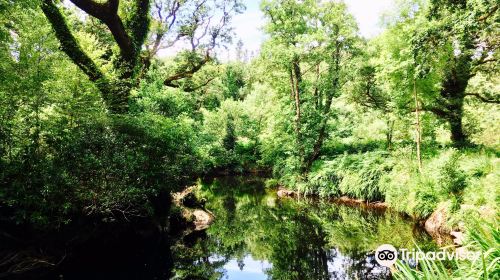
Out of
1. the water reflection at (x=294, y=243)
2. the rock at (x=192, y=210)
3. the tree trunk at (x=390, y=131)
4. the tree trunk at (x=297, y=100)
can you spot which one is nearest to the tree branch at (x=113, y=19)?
the rock at (x=192, y=210)

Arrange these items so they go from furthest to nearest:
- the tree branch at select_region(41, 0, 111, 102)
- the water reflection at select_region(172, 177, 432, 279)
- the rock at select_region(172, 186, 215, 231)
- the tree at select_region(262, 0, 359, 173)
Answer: the tree at select_region(262, 0, 359, 173), the rock at select_region(172, 186, 215, 231), the tree branch at select_region(41, 0, 111, 102), the water reflection at select_region(172, 177, 432, 279)

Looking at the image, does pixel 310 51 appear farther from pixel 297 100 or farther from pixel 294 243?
pixel 294 243

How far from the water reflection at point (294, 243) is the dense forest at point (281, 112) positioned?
121cm

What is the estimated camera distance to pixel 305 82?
63.3 ft

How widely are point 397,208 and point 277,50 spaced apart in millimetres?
10341

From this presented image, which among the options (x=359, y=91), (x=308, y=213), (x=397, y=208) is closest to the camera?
(x=397, y=208)

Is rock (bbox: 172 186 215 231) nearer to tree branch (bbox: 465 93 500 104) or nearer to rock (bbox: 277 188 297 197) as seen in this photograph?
rock (bbox: 277 188 297 197)

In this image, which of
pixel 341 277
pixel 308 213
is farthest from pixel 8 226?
pixel 308 213

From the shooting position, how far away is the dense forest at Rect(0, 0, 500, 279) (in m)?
7.12

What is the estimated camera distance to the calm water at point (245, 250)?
295 inches

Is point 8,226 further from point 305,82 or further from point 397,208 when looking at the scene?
point 305,82

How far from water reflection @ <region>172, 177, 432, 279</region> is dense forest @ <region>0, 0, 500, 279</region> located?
1.21 m

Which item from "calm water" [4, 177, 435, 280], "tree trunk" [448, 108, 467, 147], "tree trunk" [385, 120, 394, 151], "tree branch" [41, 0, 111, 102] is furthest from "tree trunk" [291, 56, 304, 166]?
"tree branch" [41, 0, 111, 102]

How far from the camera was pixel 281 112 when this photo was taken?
20.3 meters
